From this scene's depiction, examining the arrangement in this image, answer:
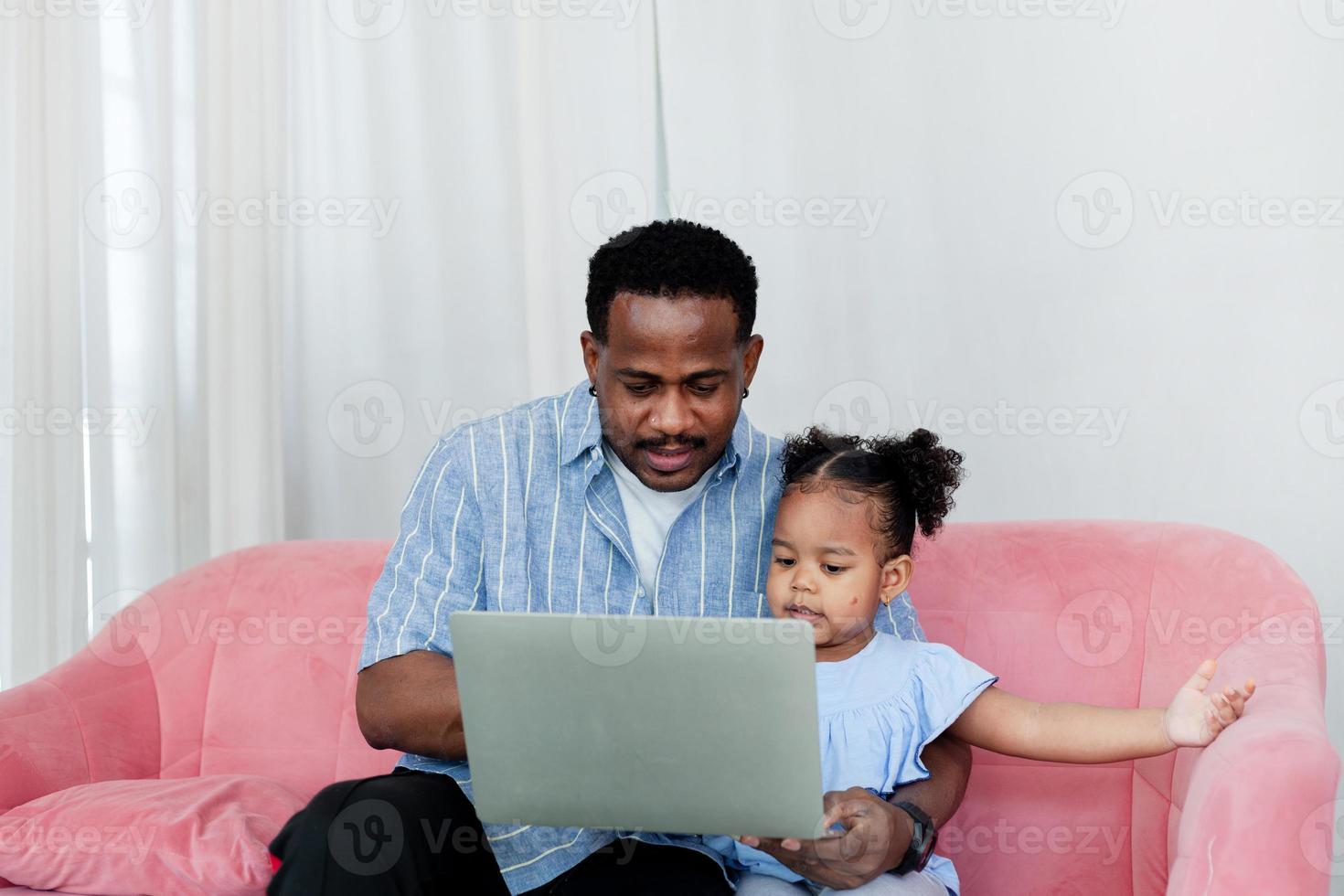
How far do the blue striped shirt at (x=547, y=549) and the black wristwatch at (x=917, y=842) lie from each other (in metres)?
0.28

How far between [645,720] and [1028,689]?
3.06 ft

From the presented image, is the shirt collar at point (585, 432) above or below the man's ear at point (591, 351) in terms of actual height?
below

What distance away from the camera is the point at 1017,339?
2.84 metres
